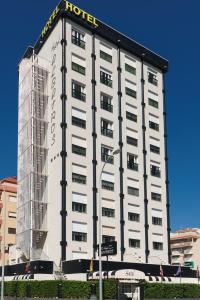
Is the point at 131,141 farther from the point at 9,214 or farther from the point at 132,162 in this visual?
the point at 9,214

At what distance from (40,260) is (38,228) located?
5.36 m

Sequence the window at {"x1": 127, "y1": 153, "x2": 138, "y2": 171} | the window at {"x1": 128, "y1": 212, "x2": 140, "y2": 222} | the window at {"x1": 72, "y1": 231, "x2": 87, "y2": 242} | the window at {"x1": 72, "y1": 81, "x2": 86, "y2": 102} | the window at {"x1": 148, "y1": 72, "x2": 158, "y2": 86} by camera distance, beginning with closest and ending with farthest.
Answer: the window at {"x1": 72, "y1": 231, "x2": 87, "y2": 242}, the window at {"x1": 72, "y1": 81, "x2": 86, "y2": 102}, the window at {"x1": 128, "y1": 212, "x2": 140, "y2": 222}, the window at {"x1": 127, "y1": 153, "x2": 138, "y2": 171}, the window at {"x1": 148, "y1": 72, "x2": 158, "y2": 86}

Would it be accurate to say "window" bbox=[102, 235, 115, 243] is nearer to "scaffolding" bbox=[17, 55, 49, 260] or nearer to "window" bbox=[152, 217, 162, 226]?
"scaffolding" bbox=[17, 55, 49, 260]

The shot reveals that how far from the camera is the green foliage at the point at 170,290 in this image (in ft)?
172

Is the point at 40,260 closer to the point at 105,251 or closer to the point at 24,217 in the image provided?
the point at 24,217

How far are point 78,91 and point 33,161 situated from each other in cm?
1148

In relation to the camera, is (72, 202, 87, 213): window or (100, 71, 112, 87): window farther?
(100, 71, 112, 87): window

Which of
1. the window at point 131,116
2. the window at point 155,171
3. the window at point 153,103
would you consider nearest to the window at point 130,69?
the window at point 153,103

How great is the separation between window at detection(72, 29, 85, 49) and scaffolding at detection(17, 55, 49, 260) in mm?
5437

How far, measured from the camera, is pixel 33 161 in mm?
67438

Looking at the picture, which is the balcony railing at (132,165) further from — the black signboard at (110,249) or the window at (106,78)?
the black signboard at (110,249)

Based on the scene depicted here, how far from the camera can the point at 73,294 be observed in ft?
167

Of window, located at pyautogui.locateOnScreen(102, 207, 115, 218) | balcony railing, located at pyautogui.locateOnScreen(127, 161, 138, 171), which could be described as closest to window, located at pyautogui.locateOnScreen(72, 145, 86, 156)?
window, located at pyautogui.locateOnScreen(102, 207, 115, 218)

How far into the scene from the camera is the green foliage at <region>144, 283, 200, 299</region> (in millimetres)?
52531
